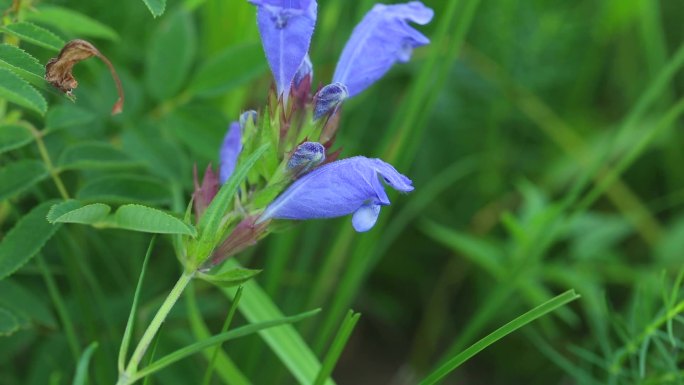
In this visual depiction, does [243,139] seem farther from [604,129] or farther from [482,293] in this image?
[604,129]

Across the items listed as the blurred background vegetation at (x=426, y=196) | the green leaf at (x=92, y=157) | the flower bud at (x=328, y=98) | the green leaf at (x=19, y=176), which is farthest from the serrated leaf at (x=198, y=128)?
the flower bud at (x=328, y=98)

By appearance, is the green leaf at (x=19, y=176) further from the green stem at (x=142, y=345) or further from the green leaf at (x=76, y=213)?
the green stem at (x=142, y=345)

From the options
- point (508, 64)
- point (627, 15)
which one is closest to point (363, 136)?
point (508, 64)

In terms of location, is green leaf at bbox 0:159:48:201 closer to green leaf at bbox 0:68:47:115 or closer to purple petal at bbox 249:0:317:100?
green leaf at bbox 0:68:47:115

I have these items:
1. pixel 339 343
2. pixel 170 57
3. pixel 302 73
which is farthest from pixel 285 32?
pixel 170 57

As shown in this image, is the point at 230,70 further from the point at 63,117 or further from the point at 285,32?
the point at 285,32
